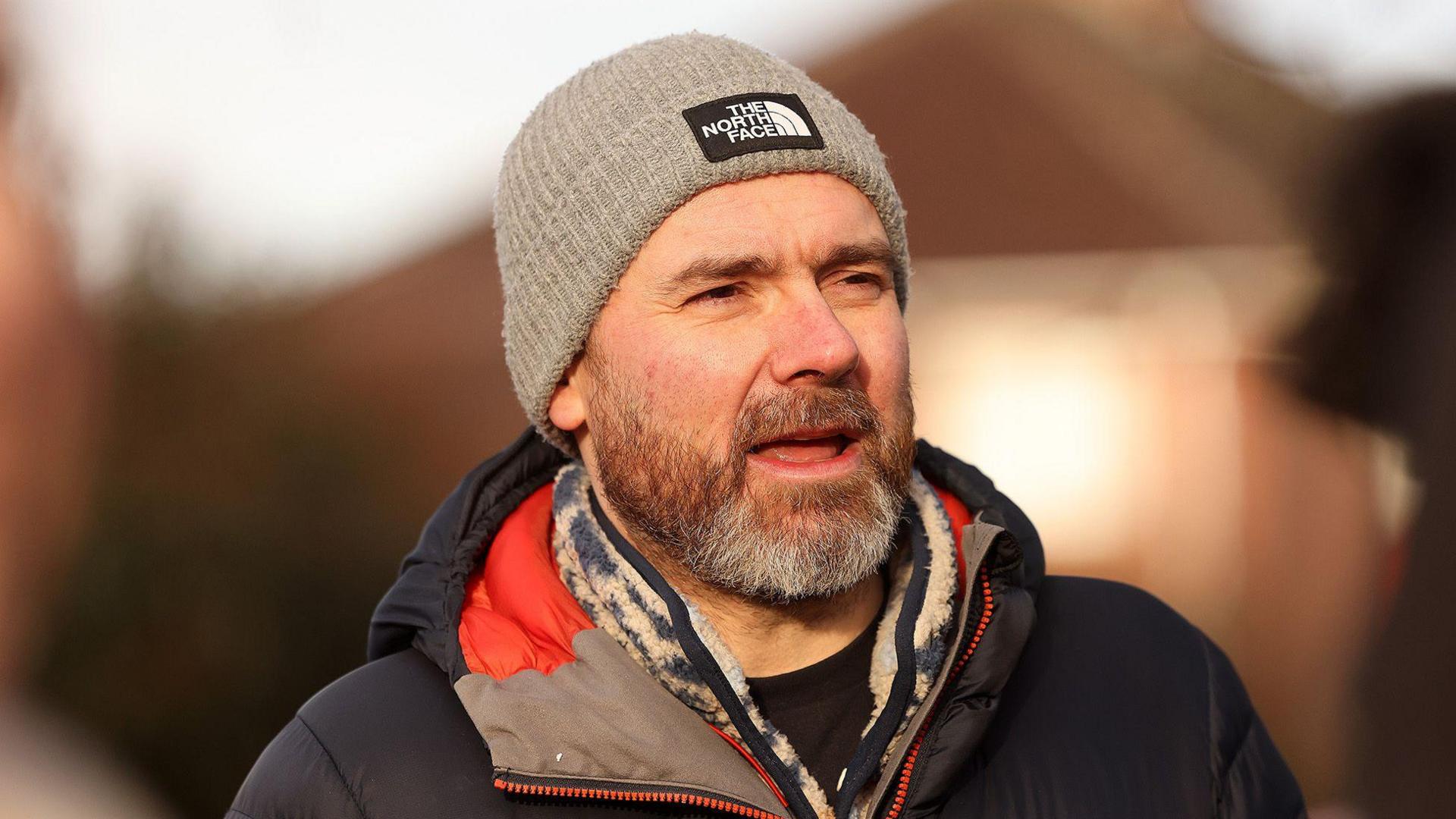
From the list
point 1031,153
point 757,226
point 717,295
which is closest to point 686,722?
point 717,295

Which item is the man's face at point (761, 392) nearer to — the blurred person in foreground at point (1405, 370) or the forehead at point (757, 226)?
the forehead at point (757, 226)

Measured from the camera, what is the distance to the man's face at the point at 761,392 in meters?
2.22

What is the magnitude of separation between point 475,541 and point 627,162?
2.49ft

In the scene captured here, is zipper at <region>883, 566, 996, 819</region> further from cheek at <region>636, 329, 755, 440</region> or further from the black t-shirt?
cheek at <region>636, 329, 755, 440</region>

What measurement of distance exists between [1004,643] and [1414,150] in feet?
6.14

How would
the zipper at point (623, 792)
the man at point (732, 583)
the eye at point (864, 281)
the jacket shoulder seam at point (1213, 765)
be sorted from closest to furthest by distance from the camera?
the zipper at point (623, 792) → the man at point (732, 583) → the jacket shoulder seam at point (1213, 765) → the eye at point (864, 281)

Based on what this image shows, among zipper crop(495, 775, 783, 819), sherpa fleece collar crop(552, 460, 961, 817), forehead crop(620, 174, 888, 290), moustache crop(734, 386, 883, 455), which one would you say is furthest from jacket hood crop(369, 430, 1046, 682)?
forehead crop(620, 174, 888, 290)

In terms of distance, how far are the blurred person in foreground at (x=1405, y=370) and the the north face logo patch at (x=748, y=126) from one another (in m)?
1.30

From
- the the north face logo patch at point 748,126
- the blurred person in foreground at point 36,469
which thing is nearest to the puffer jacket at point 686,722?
the the north face logo patch at point 748,126

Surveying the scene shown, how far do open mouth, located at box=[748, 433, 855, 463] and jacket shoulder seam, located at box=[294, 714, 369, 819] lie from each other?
2.80 feet

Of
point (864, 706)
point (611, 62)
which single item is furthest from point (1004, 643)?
point (611, 62)

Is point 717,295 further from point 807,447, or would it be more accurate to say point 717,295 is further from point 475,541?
point 475,541

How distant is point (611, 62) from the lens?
2602 mm

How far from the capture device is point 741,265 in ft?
7.50
